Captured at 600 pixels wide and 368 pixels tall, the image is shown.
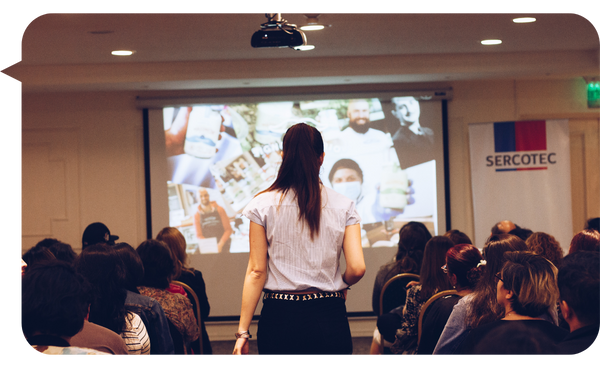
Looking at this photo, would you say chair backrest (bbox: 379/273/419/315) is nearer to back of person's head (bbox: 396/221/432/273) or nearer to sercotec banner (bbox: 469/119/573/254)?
back of person's head (bbox: 396/221/432/273)

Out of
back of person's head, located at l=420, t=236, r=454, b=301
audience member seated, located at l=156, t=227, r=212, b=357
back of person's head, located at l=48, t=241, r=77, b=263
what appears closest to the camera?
back of person's head, located at l=420, t=236, r=454, b=301

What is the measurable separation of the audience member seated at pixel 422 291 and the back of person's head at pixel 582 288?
1069 millimetres

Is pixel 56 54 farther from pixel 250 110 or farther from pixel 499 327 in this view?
pixel 499 327

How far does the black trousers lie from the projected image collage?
4569 millimetres

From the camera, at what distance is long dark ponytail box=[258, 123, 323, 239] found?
172 cm

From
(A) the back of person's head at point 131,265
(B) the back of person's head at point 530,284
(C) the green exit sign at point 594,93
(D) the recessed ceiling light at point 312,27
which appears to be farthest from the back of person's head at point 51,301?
(C) the green exit sign at point 594,93

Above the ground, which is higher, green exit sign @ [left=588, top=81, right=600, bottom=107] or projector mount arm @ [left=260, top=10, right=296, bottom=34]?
green exit sign @ [left=588, top=81, right=600, bottom=107]

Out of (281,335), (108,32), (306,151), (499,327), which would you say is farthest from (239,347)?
(108,32)

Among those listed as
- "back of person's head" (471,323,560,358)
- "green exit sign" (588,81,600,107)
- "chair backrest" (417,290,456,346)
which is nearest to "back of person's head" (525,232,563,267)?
"chair backrest" (417,290,456,346)

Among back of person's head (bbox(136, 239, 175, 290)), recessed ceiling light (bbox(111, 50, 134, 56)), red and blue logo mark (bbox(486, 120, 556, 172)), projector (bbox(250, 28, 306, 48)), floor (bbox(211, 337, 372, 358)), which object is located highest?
recessed ceiling light (bbox(111, 50, 134, 56))

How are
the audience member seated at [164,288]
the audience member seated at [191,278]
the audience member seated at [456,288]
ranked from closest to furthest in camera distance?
the audience member seated at [456,288]
the audience member seated at [164,288]
the audience member seated at [191,278]

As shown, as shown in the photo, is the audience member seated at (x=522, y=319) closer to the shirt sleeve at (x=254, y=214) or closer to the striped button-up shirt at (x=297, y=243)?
the striped button-up shirt at (x=297, y=243)

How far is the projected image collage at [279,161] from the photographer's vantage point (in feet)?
20.6

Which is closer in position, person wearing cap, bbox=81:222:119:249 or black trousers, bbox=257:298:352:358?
black trousers, bbox=257:298:352:358
